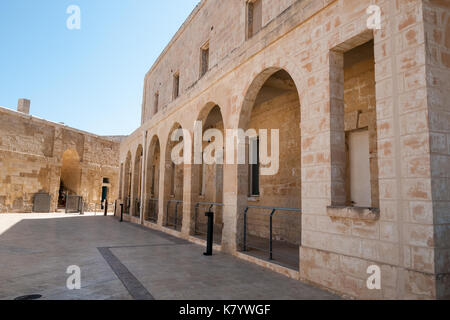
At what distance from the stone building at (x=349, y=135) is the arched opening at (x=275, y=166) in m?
0.04

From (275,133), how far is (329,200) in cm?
491

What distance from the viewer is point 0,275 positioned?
4.54 meters

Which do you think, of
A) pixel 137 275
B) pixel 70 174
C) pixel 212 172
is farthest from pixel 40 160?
pixel 137 275

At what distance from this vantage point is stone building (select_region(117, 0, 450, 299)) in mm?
3215

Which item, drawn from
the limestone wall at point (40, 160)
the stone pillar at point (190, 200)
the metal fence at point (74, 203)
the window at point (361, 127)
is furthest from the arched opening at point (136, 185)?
the window at point (361, 127)

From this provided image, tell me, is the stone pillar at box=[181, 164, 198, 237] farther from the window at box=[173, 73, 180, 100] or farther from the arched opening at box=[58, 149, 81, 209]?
the arched opening at box=[58, 149, 81, 209]

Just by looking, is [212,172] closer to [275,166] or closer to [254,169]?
[254,169]

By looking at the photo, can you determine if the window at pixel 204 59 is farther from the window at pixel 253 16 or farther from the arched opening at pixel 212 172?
the window at pixel 253 16

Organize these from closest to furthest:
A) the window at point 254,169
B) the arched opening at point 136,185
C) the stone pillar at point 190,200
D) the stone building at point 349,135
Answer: the stone building at point 349,135, the stone pillar at point 190,200, the window at point 254,169, the arched opening at point 136,185

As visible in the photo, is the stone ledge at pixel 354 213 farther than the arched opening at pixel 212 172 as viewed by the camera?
No

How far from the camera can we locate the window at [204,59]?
1015 centimetres

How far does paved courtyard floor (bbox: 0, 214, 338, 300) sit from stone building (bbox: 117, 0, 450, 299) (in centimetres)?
56

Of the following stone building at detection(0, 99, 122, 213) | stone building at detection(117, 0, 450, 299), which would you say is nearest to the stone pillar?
stone building at detection(117, 0, 450, 299)
